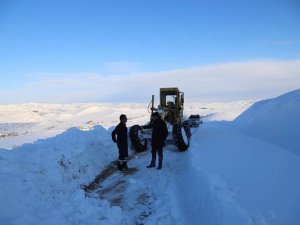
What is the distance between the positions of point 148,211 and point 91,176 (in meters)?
3.36

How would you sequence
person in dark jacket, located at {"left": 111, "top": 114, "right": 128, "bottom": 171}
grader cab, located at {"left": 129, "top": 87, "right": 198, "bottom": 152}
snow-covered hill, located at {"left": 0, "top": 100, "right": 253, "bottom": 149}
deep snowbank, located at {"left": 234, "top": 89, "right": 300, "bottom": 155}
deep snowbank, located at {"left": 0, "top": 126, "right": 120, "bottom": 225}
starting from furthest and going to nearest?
snow-covered hill, located at {"left": 0, "top": 100, "right": 253, "bottom": 149} < grader cab, located at {"left": 129, "top": 87, "right": 198, "bottom": 152} < deep snowbank, located at {"left": 234, "top": 89, "right": 300, "bottom": 155} < person in dark jacket, located at {"left": 111, "top": 114, "right": 128, "bottom": 171} < deep snowbank, located at {"left": 0, "top": 126, "right": 120, "bottom": 225}

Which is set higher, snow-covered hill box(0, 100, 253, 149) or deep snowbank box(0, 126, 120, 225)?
deep snowbank box(0, 126, 120, 225)

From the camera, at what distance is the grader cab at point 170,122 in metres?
14.3

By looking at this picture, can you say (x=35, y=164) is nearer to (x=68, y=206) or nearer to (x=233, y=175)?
(x=68, y=206)

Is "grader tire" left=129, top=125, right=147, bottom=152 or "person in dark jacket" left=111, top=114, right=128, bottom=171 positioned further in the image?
"grader tire" left=129, top=125, right=147, bottom=152

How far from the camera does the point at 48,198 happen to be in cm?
758

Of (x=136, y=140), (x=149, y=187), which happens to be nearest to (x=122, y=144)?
(x=149, y=187)

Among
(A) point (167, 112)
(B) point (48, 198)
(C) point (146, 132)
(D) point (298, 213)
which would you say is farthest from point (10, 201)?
(A) point (167, 112)

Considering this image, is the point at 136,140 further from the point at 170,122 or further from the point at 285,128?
the point at 285,128

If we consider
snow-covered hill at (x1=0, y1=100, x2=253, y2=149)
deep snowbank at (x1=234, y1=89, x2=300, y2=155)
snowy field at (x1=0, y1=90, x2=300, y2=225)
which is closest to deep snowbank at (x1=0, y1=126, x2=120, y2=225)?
snowy field at (x1=0, y1=90, x2=300, y2=225)

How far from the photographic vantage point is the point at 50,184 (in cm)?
810

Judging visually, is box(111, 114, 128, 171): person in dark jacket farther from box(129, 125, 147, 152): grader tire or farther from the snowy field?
box(129, 125, 147, 152): grader tire

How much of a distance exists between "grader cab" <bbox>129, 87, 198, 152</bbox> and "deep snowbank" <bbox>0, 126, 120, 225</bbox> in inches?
142

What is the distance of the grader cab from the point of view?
47.0 feet
